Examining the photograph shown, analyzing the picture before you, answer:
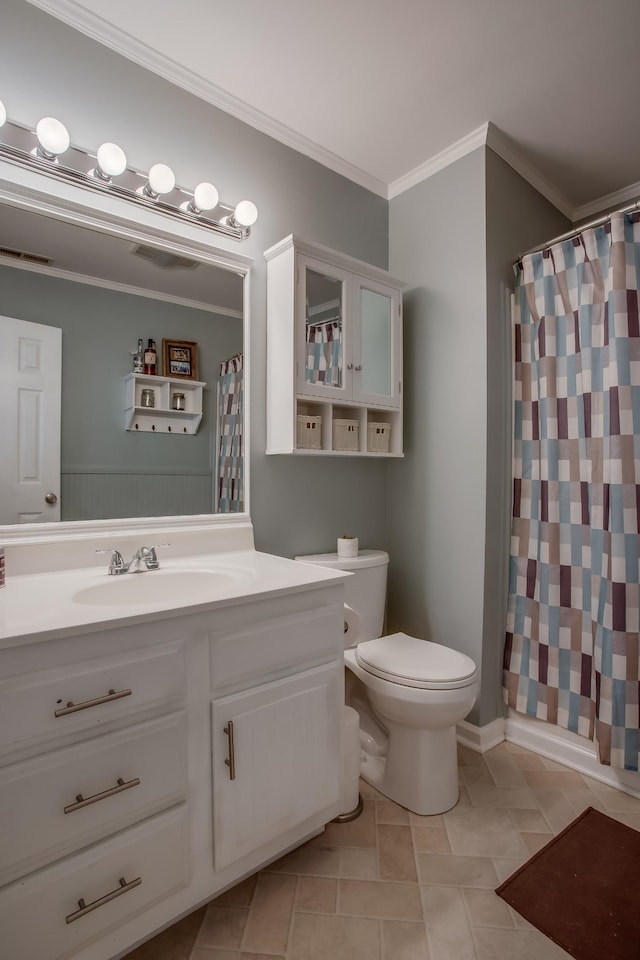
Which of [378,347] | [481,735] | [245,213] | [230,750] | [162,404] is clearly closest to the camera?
[230,750]

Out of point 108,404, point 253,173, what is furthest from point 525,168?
point 108,404

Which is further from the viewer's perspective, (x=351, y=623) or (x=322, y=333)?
(x=322, y=333)

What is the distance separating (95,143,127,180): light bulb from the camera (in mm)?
1477

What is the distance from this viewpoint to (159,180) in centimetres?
158

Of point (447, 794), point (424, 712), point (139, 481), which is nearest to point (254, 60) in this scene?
point (139, 481)

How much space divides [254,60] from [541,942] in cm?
265

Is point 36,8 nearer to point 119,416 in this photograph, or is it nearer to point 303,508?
point 119,416

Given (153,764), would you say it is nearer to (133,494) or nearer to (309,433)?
(133,494)

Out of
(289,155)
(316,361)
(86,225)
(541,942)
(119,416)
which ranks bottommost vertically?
(541,942)

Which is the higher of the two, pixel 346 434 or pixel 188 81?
pixel 188 81

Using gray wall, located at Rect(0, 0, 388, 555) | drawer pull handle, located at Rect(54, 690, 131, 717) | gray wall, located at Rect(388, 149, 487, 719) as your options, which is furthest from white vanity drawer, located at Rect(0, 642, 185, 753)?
gray wall, located at Rect(388, 149, 487, 719)

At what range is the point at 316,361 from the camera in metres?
1.91

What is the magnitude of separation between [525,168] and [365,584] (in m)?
1.95

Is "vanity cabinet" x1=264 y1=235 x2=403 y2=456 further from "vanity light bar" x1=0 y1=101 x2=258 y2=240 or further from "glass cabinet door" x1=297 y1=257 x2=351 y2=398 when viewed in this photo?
"vanity light bar" x1=0 y1=101 x2=258 y2=240
